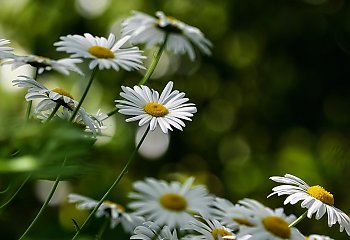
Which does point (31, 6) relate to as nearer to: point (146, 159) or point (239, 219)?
point (146, 159)

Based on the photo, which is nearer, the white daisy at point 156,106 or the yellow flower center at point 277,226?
the yellow flower center at point 277,226

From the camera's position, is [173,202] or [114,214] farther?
[114,214]

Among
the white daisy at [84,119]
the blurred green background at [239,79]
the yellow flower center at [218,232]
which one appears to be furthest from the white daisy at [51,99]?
the blurred green background at [239,79]

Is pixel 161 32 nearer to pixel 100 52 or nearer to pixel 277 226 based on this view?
pixel 100 52

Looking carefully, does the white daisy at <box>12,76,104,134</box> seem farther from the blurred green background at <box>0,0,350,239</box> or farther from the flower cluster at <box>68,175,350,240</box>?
the blurred green background at <box>0,0,350,239</box>

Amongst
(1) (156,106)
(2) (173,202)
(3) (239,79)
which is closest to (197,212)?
(2) (173,202)

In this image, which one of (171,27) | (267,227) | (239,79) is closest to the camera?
(267,227)

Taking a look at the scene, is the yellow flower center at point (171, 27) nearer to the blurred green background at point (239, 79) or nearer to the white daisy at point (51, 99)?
the white daisy at point (51, 99)
